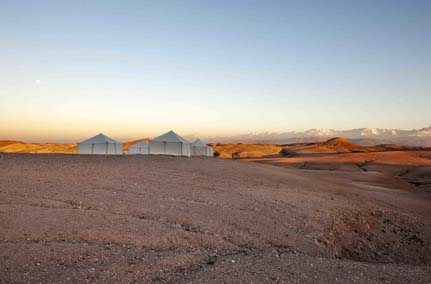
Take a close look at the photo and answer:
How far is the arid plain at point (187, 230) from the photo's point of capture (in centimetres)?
650

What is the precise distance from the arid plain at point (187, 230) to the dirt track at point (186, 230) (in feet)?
0.11

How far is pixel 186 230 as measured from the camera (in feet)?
29.8

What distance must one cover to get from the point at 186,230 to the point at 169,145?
29670mm

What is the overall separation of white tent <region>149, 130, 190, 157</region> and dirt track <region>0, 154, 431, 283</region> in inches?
816

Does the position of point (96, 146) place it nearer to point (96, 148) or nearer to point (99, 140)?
point (96, 148)

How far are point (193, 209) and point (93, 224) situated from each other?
337 cm

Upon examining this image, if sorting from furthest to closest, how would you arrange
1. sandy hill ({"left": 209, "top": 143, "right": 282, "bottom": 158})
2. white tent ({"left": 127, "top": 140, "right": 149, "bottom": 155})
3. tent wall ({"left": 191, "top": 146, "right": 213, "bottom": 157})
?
sandy hill ({"left": 209, "top": 143, "right": 282, "bottom": 158})
tent wall ({"left": 191, "top": 146, "right": 213, "bottom": 157})
white tent ({"left": 127, "top": 140, "right": 149, "bottom": 155})

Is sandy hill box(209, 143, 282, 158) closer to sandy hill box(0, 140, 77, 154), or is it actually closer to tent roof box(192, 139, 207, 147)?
tent roof box(192, 139, 207, 147)

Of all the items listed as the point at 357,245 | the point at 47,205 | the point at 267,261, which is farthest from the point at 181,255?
the point at 357,245

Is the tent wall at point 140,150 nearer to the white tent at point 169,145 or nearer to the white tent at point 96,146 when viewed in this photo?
the white tent at point 169,145

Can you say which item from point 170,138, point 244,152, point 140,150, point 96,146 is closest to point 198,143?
point 140,150

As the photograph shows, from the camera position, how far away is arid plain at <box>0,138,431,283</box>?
21.3 feet

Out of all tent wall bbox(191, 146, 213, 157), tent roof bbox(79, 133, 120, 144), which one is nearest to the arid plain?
tent roof bbox(79, 133, 120, 144)

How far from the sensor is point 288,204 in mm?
13164
